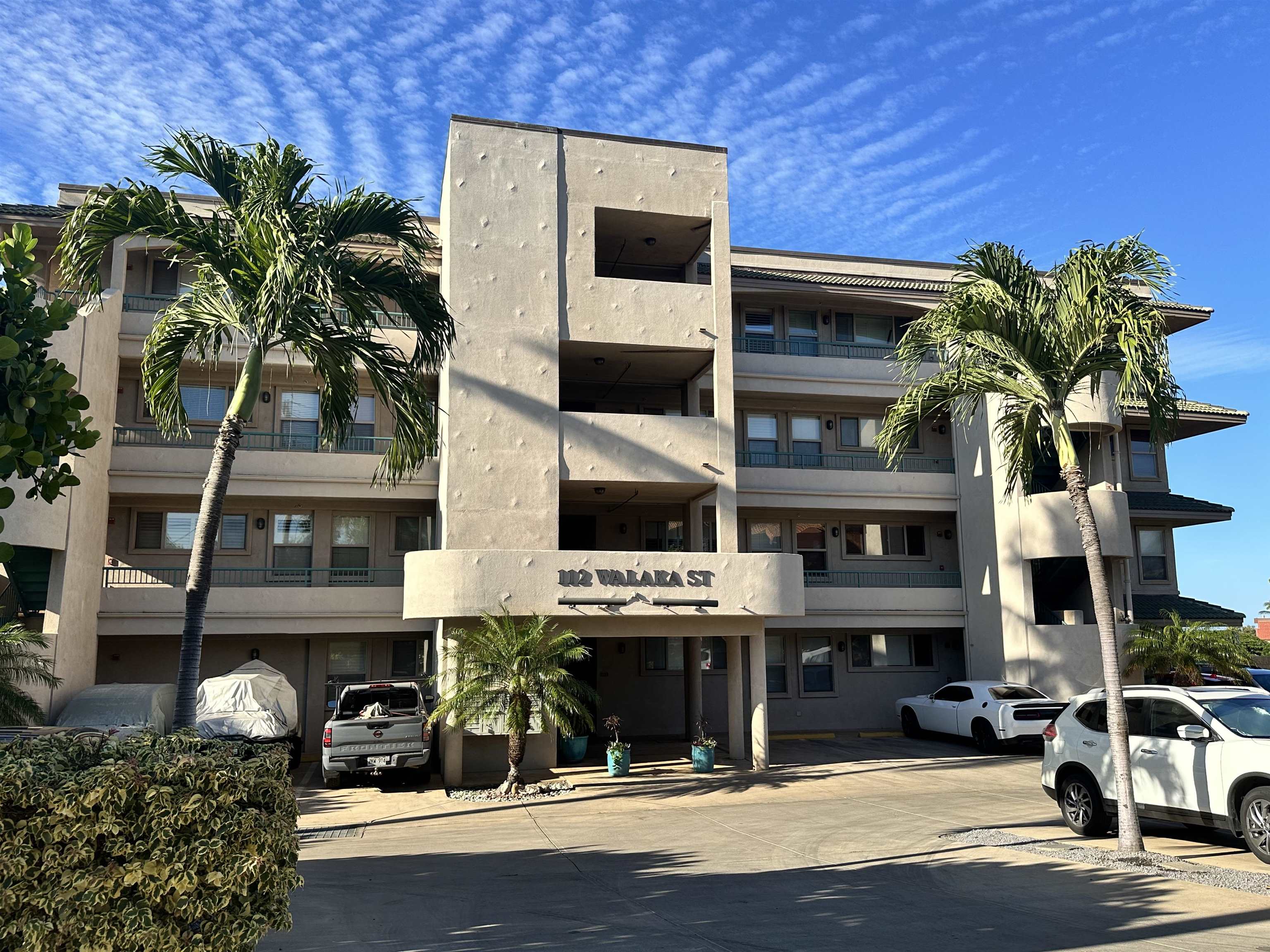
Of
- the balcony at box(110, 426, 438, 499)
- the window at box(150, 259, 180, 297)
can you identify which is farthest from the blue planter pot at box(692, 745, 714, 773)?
the window at box(150, 259, 180, 297)

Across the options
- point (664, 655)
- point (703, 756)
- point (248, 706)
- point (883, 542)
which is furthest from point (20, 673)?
point (883, 542)

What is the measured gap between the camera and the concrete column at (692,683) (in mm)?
25688

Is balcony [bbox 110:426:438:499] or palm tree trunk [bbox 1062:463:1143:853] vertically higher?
balcony [bbox 110:426:438:499]

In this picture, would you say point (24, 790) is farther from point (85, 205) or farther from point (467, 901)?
point (85, 205)

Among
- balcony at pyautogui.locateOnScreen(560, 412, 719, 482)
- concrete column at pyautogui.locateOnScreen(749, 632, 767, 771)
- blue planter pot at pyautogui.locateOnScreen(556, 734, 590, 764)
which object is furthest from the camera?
blue planter pot at pyautogui.locateOnScreen(556, 734, 590, 764)

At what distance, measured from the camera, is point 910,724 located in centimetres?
2812

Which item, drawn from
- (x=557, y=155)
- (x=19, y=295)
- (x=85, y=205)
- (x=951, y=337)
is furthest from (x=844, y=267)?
(x=19, y=295)

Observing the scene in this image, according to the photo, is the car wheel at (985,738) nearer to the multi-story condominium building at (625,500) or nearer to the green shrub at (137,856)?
the multi-story condominium building at (625,500)

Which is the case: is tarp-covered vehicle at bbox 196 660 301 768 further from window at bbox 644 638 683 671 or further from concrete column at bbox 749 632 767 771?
window at bbox 644 638 683 671

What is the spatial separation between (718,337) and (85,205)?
1437 cm

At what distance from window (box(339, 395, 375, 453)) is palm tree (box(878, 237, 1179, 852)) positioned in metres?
14.9

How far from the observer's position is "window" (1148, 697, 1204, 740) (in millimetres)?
12609

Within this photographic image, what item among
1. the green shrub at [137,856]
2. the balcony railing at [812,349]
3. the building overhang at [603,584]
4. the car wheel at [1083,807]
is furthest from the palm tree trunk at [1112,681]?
the balcony railing at [812,349]

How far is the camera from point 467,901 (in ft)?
34.7
